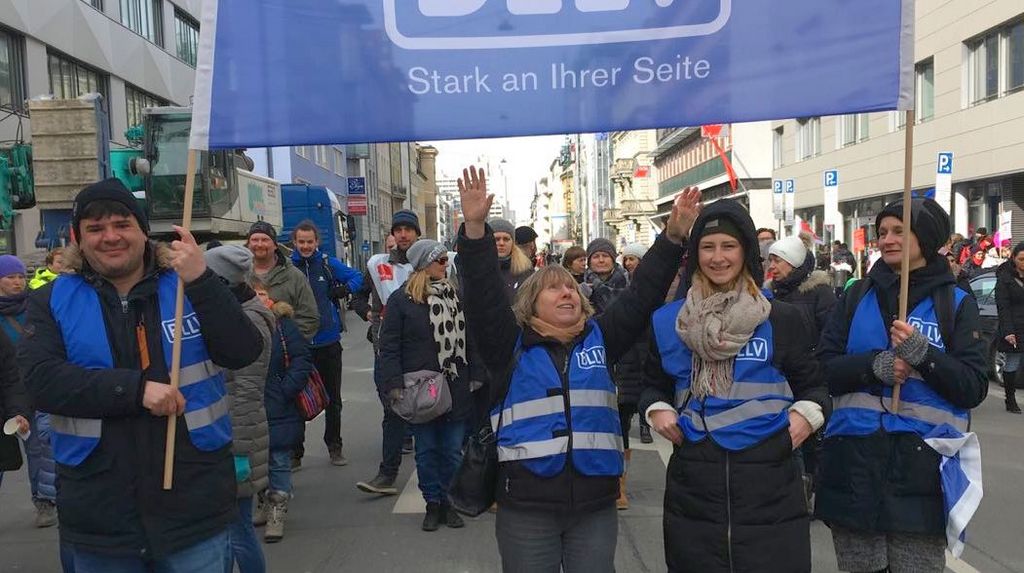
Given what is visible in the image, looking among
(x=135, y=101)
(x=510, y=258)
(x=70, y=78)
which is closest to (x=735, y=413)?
(x=510, y=258)

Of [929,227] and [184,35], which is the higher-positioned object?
[184,35]

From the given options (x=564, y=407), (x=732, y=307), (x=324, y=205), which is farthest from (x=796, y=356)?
(x=324, y=205)

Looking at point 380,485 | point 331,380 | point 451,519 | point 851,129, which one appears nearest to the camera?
point 451,519

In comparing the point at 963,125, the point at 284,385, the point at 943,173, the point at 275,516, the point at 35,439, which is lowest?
the point at 275,516

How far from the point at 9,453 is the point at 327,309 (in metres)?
3.04

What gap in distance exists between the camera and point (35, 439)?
224 inches

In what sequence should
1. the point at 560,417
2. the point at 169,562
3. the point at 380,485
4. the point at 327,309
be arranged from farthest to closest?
the point at 327,309
the point at 380,485
the point at 560,417
the point at 169,562

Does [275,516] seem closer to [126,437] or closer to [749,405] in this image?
[126,437]

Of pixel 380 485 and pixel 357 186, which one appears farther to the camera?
pixel 357 186

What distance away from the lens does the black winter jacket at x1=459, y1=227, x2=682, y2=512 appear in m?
2.89

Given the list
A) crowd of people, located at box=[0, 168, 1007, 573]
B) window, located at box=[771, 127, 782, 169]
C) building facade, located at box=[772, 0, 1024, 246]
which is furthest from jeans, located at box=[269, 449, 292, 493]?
window, located at box=[771, 127, 782, 169]

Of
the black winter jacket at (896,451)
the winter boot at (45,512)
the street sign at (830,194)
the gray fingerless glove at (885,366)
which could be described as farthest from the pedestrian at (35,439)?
the street sign at (830,194)

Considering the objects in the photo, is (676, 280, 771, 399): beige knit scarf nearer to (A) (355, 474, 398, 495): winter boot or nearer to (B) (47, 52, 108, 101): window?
(A) (355, 474, 398, 495): winter boot

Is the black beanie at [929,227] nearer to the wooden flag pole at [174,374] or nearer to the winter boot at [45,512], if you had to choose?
the wooden flag pole at [174,374]
